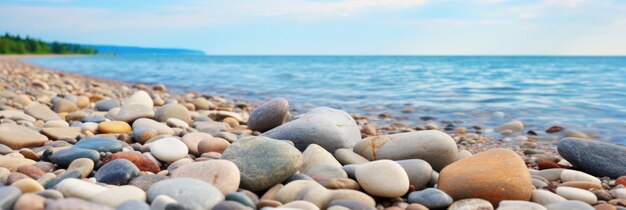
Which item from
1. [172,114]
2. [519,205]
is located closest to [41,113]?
[172,114]

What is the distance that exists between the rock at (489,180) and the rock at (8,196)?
6.37 ft

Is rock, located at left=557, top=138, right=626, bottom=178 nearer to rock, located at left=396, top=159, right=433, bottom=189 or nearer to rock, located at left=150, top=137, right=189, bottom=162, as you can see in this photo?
rock, located at left=396, top=159, right=433, bottom=189

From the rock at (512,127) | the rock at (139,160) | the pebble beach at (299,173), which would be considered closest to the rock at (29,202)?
the pebble beach at (299,173)

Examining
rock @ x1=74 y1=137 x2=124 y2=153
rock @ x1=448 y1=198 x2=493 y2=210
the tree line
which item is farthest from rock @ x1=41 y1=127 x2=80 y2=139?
the tree line

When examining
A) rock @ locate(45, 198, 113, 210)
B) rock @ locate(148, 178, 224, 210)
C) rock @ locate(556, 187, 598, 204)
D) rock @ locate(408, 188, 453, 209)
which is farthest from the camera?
rock @ locate(556, 187, 598, 204)

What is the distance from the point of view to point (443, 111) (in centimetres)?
711

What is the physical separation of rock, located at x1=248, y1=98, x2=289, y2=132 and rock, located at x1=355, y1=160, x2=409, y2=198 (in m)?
1.83

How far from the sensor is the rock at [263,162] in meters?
2.62

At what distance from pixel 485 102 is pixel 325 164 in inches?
225

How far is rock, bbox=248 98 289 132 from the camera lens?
172 inches

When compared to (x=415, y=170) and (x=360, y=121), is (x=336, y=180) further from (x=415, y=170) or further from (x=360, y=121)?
(x=360, y=121)

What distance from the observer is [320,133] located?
139 inches

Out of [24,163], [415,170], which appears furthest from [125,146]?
[415,170]

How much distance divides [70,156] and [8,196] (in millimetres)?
894
